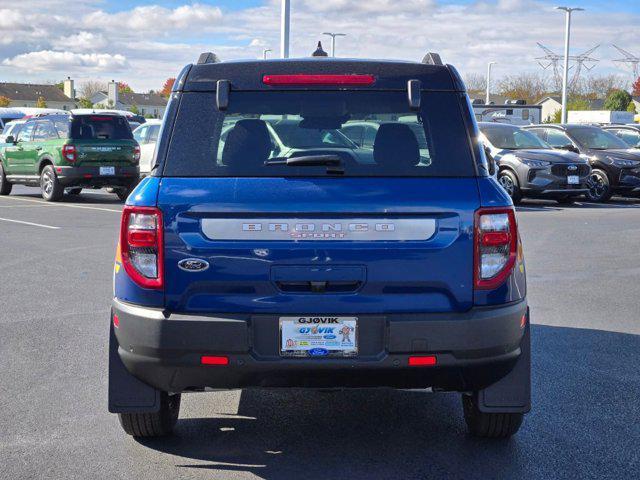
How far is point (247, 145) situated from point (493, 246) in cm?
116

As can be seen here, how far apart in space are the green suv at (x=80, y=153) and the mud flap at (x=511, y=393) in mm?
16420

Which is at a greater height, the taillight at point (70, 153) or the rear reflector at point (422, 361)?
the taillight at point (70, 153)

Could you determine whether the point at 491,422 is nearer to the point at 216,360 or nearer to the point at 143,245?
the point at 216,360

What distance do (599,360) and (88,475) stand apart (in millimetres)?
3755

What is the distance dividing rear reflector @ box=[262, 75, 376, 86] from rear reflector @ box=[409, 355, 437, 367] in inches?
48.9

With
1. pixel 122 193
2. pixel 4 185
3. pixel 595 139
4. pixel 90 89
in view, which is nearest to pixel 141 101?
pixel 90 89

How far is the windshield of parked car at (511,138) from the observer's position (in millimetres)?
20672

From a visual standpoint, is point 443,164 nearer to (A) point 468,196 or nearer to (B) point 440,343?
(A) point 468,196

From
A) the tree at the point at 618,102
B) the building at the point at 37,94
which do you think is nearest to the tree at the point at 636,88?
the tree at the point at 618,102

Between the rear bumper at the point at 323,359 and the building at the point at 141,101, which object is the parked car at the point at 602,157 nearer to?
→ the rear bumper at the point at 323,359

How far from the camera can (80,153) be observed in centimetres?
1983

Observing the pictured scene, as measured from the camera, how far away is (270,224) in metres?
4.01

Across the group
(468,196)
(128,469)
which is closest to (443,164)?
(468,196)

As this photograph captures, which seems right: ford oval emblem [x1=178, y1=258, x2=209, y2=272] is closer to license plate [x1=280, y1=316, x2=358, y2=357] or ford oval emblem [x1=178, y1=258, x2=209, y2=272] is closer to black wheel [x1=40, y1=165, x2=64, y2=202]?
license plate [x1=280, y1=316, x2=358, y2=357]
